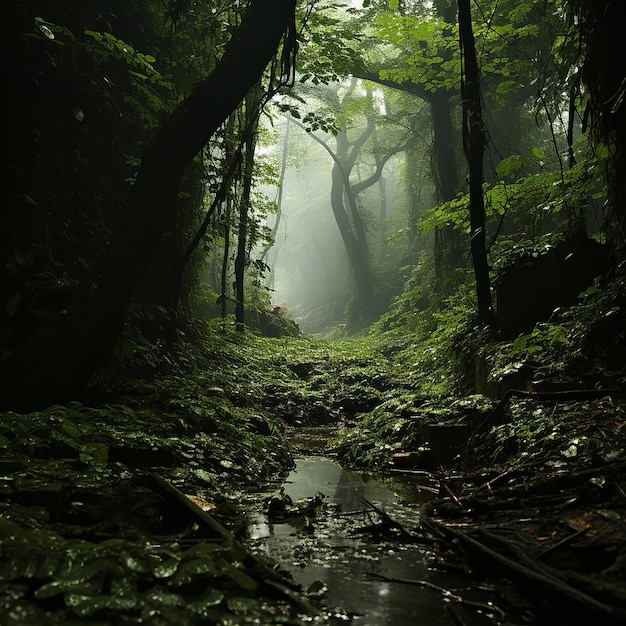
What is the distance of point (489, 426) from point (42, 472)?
11.2 ft

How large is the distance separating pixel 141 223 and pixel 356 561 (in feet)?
11.1

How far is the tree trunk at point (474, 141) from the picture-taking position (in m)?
6.23

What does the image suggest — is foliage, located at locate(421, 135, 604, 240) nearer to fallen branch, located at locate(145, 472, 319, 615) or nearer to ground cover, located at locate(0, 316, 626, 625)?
ground cover, located at locate(0, 316, 626, 625)

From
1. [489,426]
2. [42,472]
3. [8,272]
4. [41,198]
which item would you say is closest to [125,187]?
[41,198]

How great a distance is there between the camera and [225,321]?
35.5 feet

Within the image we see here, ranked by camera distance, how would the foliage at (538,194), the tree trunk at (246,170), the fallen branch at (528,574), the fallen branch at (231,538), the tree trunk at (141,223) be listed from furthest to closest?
the tree trunk at (246,170), the foliage at (538,194), the tree trunk at (141,223), the fallen branch at (231,538), the fallen branch at (528,574)

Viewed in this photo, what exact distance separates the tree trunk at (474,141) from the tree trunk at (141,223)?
9.21 ft

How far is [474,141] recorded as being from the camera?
249 inches

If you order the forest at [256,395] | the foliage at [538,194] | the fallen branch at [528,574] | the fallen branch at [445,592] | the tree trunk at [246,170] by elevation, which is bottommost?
the fallen branch at [445,592]

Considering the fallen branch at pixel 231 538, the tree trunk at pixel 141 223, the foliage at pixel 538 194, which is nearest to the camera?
the fallen branch at pixel 231 538

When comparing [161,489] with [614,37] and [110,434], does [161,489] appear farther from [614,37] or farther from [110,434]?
[614,37]

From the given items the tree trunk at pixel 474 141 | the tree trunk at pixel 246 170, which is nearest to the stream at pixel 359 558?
the tree trunk at pixel 474 141

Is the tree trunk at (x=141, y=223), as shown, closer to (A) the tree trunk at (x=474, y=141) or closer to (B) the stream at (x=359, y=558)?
(B) the stream at (x=359, y=558)

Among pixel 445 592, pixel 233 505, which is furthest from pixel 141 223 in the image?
pixel 445 592
